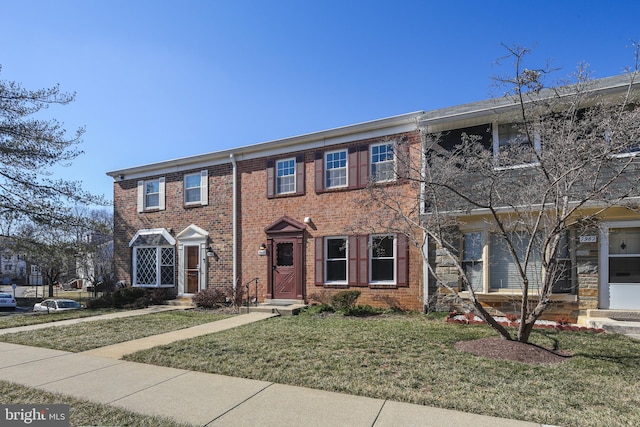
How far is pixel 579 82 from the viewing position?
6.18 metres

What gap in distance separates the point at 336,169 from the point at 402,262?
11.8ft

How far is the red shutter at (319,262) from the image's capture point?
12.2 m

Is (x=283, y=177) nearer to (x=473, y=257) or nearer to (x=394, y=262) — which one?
(x=394, y=262)

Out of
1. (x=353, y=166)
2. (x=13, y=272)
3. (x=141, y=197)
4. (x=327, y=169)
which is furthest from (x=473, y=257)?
(x=13, y=272)

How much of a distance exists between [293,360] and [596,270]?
742cm

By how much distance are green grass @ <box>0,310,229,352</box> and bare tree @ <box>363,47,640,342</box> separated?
18.8 ft

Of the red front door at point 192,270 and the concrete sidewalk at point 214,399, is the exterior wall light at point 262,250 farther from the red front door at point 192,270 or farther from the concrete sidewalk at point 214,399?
the concrete sidewalk at point 214,399

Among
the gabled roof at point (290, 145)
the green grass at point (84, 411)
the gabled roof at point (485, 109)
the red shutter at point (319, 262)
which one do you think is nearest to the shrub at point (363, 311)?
the red shutter at point (319, 262)

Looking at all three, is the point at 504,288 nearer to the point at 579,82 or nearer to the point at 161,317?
the point at 579,82

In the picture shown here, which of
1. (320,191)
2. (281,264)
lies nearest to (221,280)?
(281,264)

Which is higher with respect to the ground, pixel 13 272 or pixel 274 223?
pixel 274 223

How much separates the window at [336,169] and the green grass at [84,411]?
358 inches

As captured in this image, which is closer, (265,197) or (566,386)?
(566,386)

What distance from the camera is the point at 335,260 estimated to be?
1227 centimetres
